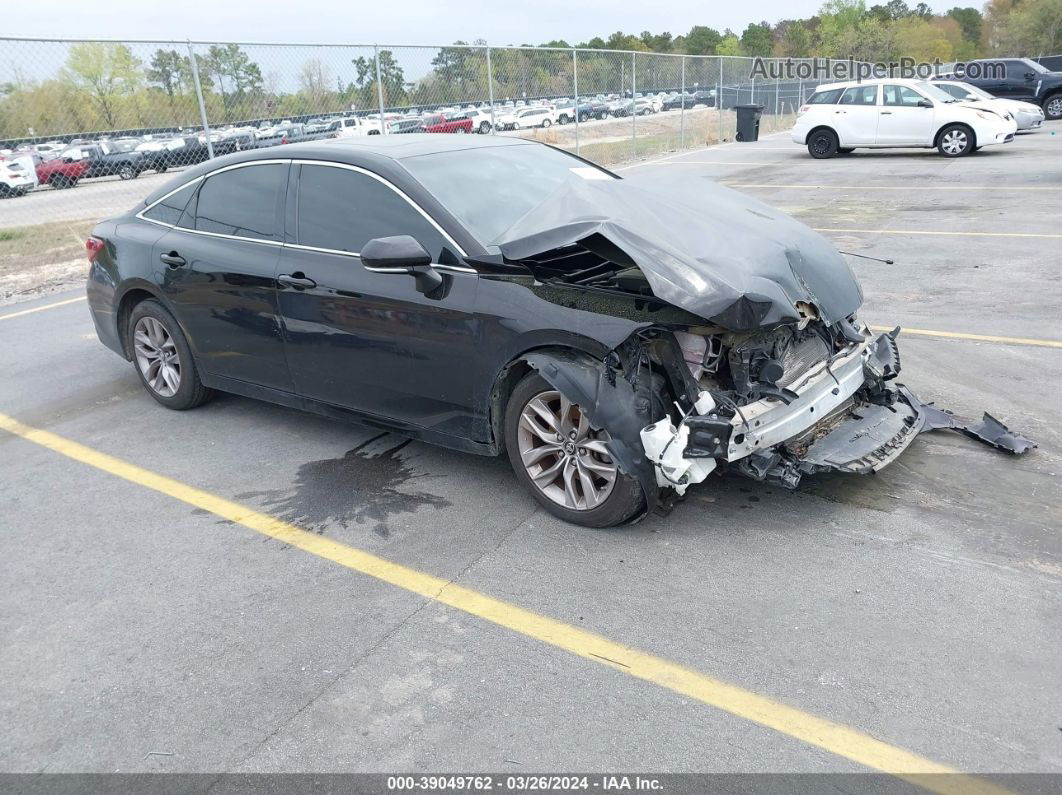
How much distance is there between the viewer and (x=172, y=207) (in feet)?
17.6

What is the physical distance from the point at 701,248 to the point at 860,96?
17.8 metres

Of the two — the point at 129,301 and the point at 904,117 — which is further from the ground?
the point at 904,117

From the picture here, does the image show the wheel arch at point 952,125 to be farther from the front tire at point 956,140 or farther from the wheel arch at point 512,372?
the wheel arch at point 512,372

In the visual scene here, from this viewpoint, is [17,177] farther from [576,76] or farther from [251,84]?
[576,76]

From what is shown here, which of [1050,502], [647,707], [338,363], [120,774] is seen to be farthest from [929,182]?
[120,774]

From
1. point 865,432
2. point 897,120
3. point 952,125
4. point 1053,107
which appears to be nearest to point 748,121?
point 897,120

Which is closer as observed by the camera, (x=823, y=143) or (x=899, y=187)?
(x=899, y=187)

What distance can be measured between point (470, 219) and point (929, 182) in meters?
13.3

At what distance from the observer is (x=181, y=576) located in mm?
3666

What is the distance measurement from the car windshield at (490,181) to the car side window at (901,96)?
53.8ft

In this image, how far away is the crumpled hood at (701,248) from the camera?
3.45 metres

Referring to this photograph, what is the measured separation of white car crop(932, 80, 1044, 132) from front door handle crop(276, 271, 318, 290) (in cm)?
1918

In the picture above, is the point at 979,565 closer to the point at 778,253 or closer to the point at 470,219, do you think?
the point at 778,253

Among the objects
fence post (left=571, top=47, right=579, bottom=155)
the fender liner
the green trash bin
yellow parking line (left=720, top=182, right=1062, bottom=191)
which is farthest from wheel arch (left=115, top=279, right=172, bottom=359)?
the green trash bin
